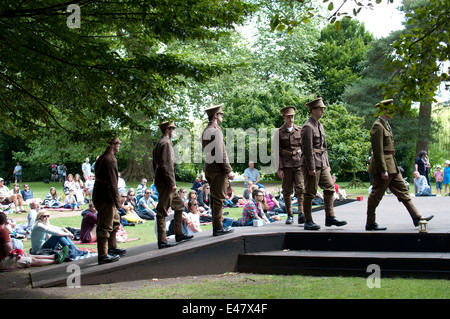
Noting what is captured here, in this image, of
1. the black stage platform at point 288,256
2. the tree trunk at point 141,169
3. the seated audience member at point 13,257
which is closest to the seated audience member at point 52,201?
the seated audience member at point 13,257

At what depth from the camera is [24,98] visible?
9.77 metres

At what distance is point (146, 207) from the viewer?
17.3 metres

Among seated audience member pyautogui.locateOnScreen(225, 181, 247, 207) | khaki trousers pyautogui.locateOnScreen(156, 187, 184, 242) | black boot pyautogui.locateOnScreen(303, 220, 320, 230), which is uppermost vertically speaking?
khaki trousers pyautogui.locateOnScreen(156, 187, 184, 242)

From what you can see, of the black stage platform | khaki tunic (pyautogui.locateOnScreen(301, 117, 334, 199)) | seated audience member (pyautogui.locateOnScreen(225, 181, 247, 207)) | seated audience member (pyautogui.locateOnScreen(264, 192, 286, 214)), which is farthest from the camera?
seated audience member (pyautogui.locateOnScreen(225, 181, 247, 207))

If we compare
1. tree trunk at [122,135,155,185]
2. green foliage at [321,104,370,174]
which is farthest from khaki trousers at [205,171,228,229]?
tree trunk at [122,135,155,185]

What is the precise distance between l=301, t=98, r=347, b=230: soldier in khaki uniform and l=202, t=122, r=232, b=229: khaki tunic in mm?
1334

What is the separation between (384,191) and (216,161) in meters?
2.73

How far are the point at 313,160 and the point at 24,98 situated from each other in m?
5.65

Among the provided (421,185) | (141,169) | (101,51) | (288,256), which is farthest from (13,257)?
(141,169)

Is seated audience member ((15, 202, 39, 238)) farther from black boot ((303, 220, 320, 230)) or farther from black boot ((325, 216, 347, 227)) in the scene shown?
black boot ((325, 216, 347, 227))

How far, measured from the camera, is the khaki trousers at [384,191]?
796cm

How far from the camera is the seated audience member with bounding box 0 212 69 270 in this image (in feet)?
29.6

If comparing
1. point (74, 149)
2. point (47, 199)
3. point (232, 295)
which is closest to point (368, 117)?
point (74, 149)

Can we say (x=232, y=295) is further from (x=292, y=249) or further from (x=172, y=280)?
(x=292, y=249)
